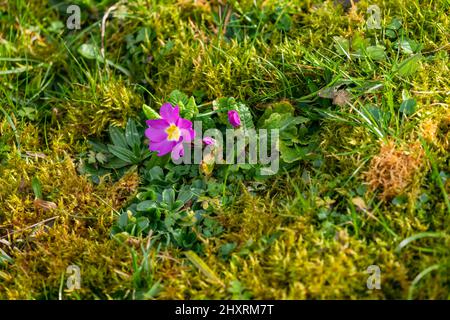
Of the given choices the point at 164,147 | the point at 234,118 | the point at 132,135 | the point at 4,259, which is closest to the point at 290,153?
the point at 234,118

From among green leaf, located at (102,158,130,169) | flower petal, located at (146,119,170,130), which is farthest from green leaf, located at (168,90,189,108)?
green leaf, located at (102,158,130,169)

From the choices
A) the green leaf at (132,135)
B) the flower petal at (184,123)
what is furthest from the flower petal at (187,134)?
the green leaf at (132,135)

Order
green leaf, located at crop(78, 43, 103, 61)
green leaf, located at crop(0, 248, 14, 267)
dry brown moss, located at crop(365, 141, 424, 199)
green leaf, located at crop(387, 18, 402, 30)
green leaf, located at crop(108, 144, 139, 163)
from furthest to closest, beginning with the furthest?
green leaf, located at crop(78, 43, 103, 61)
green leaf, located at crop(387, 18, 402, 30)
green leaf, located at crop(108, 144, 139, 163)
green leaf, located at crop(0, 248, 14, 267)
dry brown moss, located at crop(365, 141, 424, 199)

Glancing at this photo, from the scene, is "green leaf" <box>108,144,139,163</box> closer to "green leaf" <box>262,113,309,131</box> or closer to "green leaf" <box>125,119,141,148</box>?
"green leaf" <box>125,119,141,148</box>

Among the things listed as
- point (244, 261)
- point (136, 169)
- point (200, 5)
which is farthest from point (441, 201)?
point (200, 5)

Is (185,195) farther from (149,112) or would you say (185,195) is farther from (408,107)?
(408,107)
